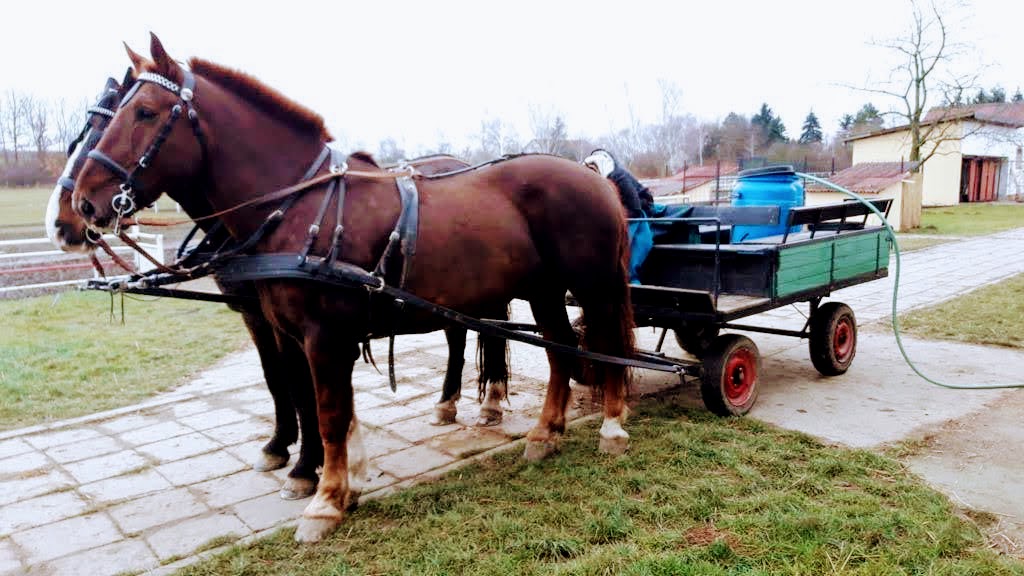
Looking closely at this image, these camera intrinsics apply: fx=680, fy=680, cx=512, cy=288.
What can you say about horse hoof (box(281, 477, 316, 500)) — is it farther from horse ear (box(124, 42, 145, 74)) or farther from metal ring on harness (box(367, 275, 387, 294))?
horse ear (box(124, 42, 145, 74))

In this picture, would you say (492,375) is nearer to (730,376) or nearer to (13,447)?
(730,376)

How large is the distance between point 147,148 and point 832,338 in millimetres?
4920

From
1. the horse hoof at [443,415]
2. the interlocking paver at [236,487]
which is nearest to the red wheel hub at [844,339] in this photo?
the horse hoof at [443,415]

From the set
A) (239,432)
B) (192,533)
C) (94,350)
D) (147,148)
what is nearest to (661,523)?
(192,533)

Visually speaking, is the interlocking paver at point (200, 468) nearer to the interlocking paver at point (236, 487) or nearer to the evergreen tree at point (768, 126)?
the interlocking paver at point (236, 487)

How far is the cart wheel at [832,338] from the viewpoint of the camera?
539cm

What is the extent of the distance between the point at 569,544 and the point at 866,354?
182 inches

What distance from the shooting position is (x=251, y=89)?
315 cm

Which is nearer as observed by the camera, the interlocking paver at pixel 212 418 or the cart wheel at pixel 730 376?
the cart wheel at pixel 730 376

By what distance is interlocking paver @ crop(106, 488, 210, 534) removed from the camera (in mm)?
3320

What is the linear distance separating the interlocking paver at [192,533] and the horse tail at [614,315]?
2.12m

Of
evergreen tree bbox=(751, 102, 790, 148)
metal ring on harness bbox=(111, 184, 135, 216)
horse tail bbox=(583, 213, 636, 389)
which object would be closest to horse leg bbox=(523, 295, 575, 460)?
horse tail bbox=(583, 213, 636, 389)

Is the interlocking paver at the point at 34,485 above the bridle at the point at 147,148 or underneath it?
underneath

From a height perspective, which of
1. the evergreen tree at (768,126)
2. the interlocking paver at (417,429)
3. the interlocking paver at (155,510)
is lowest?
the interlocking paver at (417,429)
